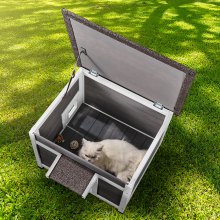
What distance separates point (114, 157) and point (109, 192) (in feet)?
1.16

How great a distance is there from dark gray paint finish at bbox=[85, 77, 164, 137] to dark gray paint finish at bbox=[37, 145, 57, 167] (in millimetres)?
Result: 875

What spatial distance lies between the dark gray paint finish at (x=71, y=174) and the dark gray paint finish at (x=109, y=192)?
0.15 metres

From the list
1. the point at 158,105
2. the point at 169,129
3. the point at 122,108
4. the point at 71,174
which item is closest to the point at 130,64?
the point at 158,105

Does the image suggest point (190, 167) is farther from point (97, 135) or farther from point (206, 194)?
point (97, 135)

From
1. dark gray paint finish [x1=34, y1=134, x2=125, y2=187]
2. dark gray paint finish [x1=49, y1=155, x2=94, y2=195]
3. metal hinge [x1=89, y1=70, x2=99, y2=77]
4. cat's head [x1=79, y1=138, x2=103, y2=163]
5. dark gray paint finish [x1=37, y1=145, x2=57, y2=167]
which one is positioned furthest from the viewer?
metal hinge [x1=89, y1=70, x2=99, y2=77]

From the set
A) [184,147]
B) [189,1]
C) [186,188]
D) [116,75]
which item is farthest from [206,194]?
[189,1]

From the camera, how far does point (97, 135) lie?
3.92 metres

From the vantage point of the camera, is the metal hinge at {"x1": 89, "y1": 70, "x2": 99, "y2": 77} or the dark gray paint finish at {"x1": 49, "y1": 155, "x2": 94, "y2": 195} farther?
the metal hinge at {"x1": 89, "y1": 70, "x2": 99, "y2": 77}

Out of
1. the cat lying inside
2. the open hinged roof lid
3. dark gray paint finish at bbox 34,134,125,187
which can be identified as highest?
the open hinged roof lid

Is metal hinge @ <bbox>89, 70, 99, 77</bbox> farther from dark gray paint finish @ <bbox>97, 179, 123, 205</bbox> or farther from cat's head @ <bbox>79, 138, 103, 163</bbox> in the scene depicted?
dark gray paint finish @ <bbox>97, 179, 123, 205</bbox>

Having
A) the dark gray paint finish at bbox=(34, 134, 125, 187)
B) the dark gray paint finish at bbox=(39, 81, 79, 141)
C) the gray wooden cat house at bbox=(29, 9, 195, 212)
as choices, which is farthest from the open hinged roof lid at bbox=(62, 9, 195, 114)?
the dark gray paint finish at bbox=(34, 134, 125, 187)

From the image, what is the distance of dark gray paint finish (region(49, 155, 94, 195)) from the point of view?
2.92 meters

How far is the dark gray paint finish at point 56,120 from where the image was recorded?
326 cm

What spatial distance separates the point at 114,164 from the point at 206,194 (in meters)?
1.09
